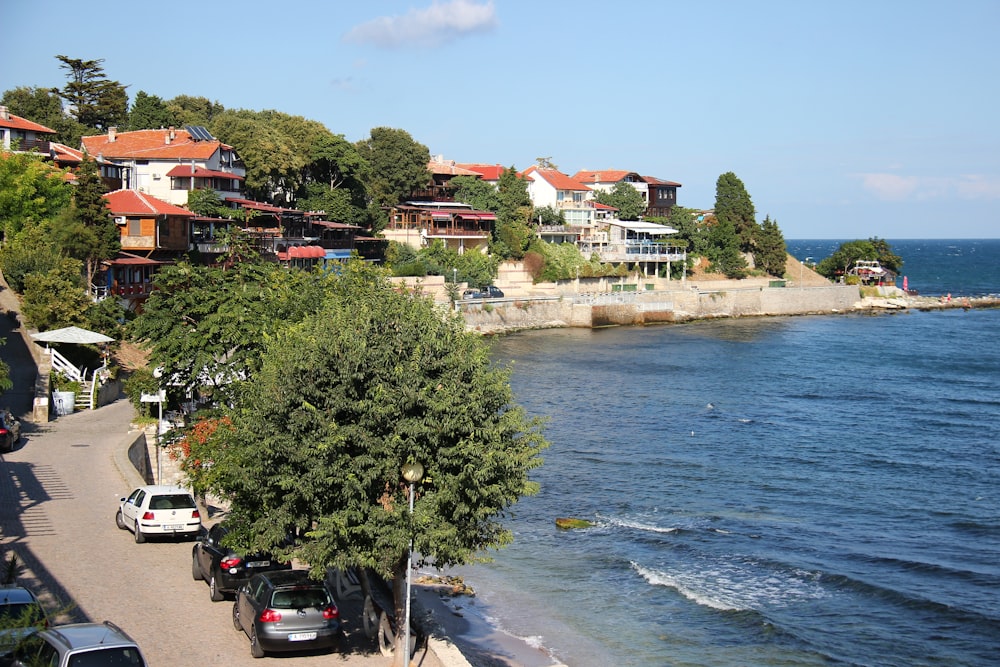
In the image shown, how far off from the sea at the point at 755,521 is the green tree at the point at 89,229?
883 inches

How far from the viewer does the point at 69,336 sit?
121ft

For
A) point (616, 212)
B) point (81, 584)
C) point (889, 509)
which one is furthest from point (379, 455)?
point (616, 212)

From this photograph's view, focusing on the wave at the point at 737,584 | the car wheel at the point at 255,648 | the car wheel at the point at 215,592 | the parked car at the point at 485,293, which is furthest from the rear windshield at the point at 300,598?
the parked car at the point at 485,293

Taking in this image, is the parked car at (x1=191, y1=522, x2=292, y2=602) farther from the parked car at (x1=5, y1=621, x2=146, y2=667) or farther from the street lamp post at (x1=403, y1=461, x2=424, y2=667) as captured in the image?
the parked car at (x1=5, y1=621, x2=146, y2=667)

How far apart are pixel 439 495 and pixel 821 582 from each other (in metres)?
16.0

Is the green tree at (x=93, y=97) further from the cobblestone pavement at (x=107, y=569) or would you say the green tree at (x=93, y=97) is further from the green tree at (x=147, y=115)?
the cobblestone pavement at (x=107, y=569)

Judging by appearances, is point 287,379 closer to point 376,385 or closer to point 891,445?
point 376,385

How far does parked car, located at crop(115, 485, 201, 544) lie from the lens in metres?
21.3

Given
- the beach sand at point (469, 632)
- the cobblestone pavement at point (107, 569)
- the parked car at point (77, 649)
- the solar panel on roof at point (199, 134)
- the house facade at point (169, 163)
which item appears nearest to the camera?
the parked car at point (77, 649)

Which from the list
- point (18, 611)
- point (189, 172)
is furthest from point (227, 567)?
point (189, 172)

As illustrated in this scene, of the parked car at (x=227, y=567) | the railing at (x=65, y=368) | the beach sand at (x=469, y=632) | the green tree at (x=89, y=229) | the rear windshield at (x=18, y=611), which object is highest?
the green tree at (x=89, y=229)

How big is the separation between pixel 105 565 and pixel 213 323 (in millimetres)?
10819

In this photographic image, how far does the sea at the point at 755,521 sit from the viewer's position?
23.5 meters

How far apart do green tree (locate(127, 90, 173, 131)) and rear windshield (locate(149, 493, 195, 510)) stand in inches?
2998
